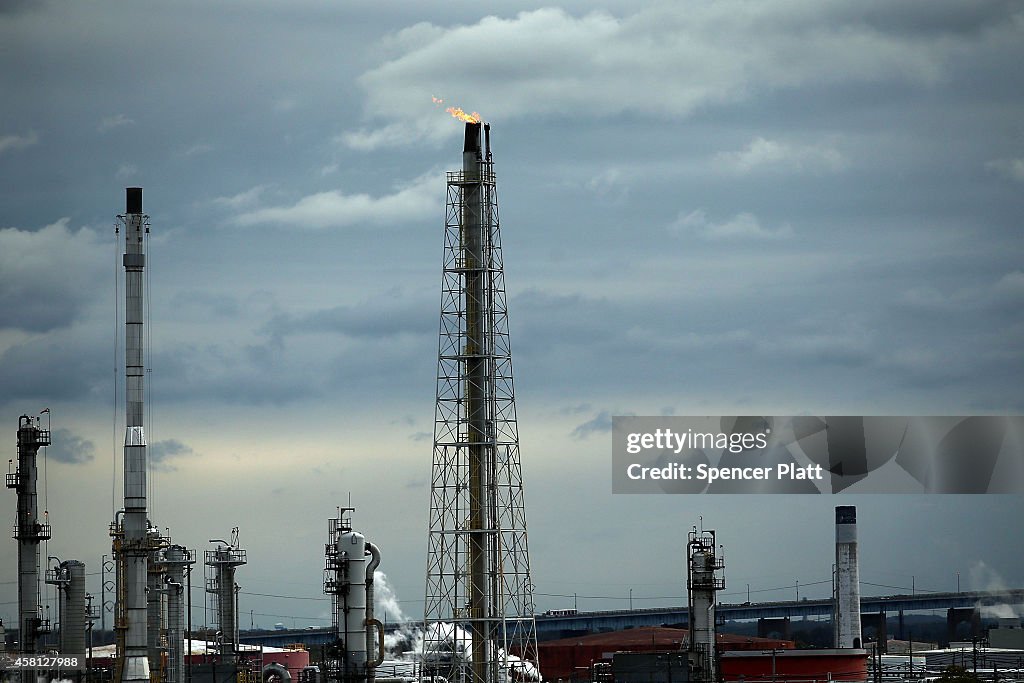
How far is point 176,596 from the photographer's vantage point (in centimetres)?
7825

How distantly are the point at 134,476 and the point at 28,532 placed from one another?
44.1ft

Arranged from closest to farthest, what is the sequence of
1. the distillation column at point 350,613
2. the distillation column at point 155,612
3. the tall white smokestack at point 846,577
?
the distillation column at point 350,613 < the distillation column at point 155,612 < the tall white smokestack at point 846,577

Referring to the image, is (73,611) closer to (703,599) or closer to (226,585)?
(226,585)

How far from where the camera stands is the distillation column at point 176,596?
7700 centimetres

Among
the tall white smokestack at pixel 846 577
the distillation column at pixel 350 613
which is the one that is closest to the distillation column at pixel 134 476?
the distillation column at pixel 350 613

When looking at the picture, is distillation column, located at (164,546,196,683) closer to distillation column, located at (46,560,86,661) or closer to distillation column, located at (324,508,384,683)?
distillation column, located at (46,560,86,661)

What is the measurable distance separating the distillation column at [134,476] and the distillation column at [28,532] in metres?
10.3

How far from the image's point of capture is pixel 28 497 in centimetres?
7281

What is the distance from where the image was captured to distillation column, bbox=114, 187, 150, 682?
61312 mm

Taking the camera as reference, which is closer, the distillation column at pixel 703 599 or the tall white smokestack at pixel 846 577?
the distillation column at pixel 703 599

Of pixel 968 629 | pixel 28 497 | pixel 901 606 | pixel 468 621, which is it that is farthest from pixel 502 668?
pixel 901 606

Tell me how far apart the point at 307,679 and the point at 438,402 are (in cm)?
1429

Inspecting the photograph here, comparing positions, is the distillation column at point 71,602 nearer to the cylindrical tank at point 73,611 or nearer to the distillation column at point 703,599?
the cylindrical tank at point 73,611

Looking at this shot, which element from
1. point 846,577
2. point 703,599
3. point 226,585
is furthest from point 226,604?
point 846,577
